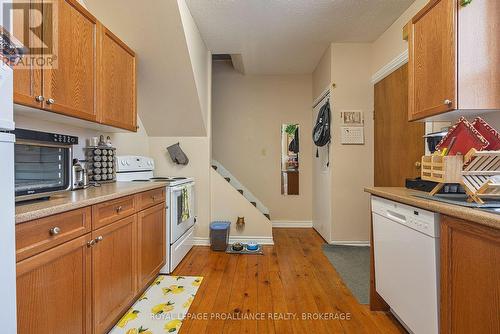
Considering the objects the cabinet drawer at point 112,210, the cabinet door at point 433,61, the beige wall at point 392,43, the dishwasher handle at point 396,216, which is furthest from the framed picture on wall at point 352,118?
the cabinet drawer at point 112,210

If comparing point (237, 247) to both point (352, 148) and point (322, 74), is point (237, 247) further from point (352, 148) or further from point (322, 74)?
point (322, 74)

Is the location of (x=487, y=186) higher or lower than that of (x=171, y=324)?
higher

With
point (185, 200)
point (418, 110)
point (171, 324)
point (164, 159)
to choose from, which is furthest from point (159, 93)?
point (418, 110)

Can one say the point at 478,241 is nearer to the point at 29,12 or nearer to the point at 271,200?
the point at 29,12

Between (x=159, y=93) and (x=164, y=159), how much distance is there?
88cm

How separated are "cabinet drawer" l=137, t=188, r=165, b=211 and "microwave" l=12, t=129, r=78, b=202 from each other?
556mm

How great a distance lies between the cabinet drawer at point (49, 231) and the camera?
0.94 metres

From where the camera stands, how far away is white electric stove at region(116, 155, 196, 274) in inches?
98.3

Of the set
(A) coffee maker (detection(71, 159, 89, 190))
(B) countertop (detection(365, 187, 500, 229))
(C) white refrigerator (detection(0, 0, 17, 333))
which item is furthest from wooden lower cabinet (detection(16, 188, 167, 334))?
(B) countertop (detection(365, 187, 500, 229))

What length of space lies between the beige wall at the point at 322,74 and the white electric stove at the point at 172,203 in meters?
2.32

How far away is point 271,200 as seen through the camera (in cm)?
442

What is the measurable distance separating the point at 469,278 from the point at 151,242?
2057 millimetres

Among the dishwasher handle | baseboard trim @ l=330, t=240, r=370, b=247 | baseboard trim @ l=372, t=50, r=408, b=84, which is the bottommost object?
baseboard trim @ l=330, t=240, r=370, b=247

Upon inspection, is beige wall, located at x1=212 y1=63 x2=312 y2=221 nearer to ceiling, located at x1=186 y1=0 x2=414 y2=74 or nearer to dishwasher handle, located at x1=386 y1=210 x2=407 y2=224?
ceiling, located at x1=186 y1=0 x2=414 y2=74
